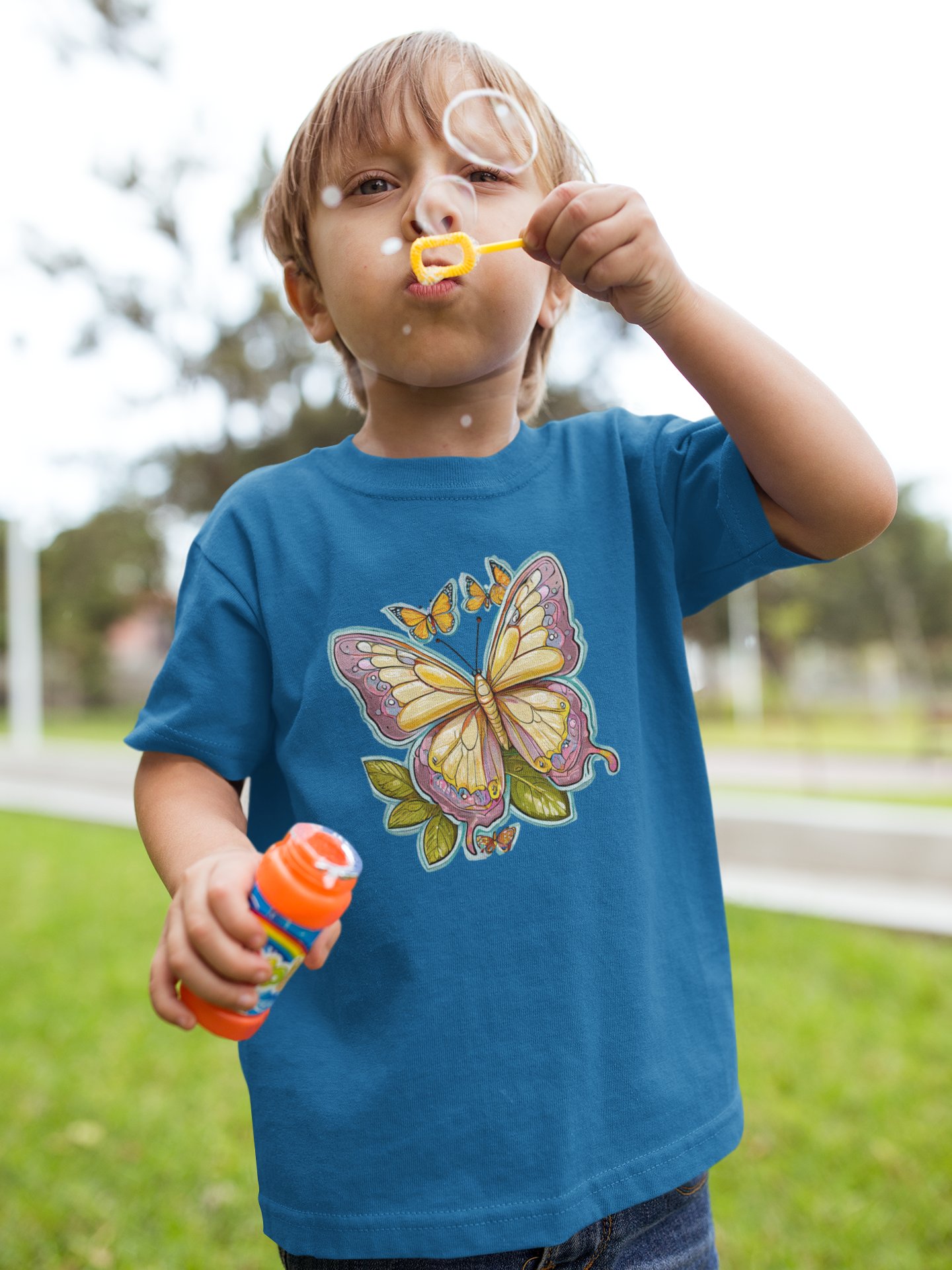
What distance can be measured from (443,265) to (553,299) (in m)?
0.24

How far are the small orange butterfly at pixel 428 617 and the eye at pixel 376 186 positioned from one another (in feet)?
1.13

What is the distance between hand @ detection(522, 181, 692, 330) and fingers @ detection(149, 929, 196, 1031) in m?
0.55

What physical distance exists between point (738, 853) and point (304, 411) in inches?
134

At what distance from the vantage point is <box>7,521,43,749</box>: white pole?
327 inches

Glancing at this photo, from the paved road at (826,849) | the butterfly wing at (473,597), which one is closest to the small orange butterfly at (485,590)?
the butterfly wing at (473,597)

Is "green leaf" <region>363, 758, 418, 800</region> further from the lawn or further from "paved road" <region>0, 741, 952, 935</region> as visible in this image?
"paved road" <region>0, 741, 952, 935</region>

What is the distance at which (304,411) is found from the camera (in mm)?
3105

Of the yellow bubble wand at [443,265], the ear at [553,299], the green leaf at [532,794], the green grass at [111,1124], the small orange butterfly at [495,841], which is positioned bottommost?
the green grass at [111,1124]

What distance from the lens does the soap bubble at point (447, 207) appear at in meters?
0.79

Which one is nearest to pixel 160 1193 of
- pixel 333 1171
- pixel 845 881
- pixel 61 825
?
pixel 333 1171

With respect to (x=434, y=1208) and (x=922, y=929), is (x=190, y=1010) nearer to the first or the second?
(x=434, y=1208)

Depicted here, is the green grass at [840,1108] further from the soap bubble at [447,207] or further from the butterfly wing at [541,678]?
the soap bubble at [447,207]

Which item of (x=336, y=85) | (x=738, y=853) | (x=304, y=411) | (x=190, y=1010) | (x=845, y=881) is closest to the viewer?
(x=190, y=1010)

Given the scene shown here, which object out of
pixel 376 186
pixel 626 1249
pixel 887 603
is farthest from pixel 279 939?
pixel 887 603
